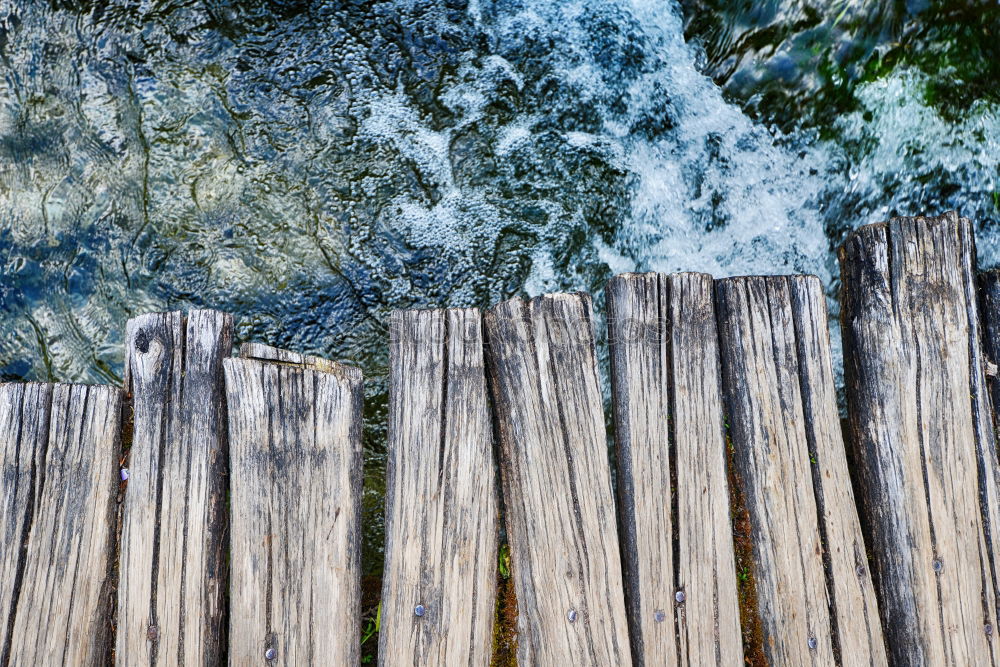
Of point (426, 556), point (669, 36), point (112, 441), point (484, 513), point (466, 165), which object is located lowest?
point (426, 556)

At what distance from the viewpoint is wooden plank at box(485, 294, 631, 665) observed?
7.27 ft

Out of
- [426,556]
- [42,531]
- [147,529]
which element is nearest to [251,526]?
[147,529]

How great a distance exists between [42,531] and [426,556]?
4.52 feet

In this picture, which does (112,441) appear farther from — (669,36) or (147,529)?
(669,36)

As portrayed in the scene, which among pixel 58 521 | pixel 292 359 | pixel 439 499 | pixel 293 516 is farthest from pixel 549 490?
pixel 58 521

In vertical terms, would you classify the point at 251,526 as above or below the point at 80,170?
→ below

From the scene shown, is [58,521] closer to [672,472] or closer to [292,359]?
[292,359]

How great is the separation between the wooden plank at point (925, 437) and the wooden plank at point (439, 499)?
4.86ft

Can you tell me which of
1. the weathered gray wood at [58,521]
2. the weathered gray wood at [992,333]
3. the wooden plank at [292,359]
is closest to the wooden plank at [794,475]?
the weathered gray wood at [992,333]

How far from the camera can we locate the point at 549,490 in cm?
229

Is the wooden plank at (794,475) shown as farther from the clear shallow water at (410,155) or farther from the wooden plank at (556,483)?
the clear shallow water at (410,155)

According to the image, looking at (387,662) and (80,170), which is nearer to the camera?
(387,662)

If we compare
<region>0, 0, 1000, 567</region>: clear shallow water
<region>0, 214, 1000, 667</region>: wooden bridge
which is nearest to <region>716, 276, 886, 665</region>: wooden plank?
<region>0, 214, 1000, 667</region>: wooden bridge

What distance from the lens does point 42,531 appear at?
7.39 ft
